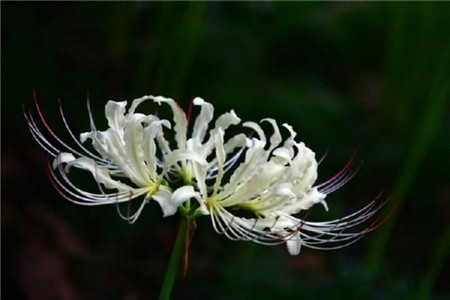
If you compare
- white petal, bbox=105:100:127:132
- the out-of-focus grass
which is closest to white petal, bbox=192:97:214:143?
white petal, bbox=105:100:127:132

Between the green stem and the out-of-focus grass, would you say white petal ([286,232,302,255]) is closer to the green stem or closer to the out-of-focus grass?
the green stem

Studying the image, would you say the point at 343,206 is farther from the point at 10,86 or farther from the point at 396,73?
the point at 10,86

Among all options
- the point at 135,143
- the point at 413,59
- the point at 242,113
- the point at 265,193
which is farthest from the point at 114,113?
the point at 413,59

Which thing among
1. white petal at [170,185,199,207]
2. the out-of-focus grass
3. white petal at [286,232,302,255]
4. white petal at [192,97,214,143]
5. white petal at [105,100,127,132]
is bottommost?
white petal at [286,232,302,255]

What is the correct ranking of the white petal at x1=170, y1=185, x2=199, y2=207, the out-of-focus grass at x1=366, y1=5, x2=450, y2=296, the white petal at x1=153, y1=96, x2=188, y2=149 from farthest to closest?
the out-of-focus grass at x1=366, y1=5, x2=450, y2=296
the white petal at x1=153, y1=96, x2=188, y2=149
the white petal at x1=170, y1=185, x2=199, y2=207

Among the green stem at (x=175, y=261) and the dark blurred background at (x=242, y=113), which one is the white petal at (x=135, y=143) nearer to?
the green stem at (x=175, y=261)

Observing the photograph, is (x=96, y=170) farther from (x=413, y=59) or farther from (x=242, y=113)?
→ (x=413, y=59)

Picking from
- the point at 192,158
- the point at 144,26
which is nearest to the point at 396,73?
the point at 144,26

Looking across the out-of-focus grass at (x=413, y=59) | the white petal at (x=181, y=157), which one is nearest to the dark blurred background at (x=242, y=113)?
the out-of-focus grass at (x=413, y=59)
